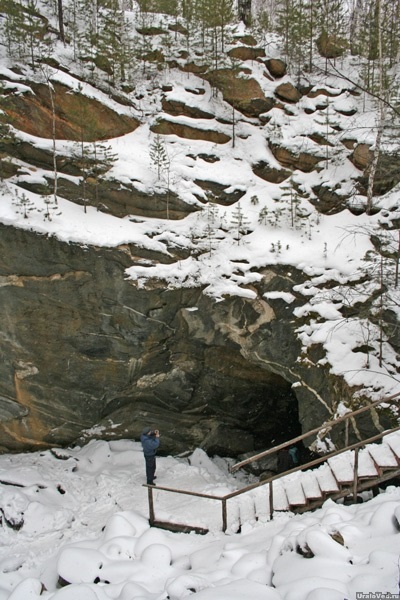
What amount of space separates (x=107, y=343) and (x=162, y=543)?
18.6 ft

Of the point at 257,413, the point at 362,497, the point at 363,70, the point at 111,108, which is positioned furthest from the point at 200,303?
the point at 363,70

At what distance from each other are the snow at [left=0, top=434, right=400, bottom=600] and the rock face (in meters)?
1.18

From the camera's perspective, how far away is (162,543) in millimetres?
6559

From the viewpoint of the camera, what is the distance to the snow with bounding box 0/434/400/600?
4.33m

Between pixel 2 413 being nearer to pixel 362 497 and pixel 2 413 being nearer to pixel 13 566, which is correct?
pixel 13 566

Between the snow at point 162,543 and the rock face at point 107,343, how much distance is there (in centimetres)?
118

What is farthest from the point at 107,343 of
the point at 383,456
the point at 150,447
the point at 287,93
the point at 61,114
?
the point at 287,93

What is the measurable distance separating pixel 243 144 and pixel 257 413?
10.4 metres

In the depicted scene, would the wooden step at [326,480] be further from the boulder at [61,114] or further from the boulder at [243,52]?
the boulder at [243,52]

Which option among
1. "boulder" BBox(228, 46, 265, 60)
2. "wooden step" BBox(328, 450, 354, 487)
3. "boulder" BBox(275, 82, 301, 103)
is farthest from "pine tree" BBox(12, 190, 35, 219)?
"boulder" BBox(228, 46, 265, 60)

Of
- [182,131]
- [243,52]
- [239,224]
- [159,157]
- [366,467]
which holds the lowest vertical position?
[366,467]

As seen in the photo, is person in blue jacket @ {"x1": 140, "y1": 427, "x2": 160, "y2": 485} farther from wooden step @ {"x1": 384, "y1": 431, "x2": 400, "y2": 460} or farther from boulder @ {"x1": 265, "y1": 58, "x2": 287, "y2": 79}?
boulder @ {"x1": 265, "y1": 58, "x2": 287, "y2": 79}

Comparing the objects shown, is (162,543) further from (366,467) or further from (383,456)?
(383,456)

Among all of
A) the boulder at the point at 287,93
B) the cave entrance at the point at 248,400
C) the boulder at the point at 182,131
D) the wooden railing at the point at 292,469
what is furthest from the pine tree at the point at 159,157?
the wooden railing at the point at 292,469
